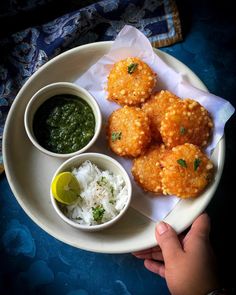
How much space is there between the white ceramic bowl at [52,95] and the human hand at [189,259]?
2.27ft

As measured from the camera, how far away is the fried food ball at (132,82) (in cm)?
286

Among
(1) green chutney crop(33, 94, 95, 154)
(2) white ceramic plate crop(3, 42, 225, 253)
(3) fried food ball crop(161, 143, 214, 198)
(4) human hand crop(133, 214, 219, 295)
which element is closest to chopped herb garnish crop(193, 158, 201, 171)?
(3) fried food ball crop(161, 143, 214, 198)

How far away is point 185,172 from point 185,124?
30 centimetres

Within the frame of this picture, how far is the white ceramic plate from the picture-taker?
268 cm

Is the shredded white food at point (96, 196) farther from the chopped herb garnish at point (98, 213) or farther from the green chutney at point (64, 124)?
the green chutney at point (64, 124)

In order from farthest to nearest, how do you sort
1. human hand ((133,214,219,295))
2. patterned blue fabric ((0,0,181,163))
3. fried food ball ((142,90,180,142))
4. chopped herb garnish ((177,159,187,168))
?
patterned blue fabric ((0,0,181,163)) → fried food ball ((142,90,180,142)) → chopped herb garnish ((177,159,187,168)) → human hand ((133,214,219,295))

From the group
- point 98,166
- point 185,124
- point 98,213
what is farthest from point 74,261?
point 185,124

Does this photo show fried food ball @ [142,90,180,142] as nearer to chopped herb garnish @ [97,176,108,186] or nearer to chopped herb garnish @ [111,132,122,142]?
chopped herb garnish @ [111,132,122,142]

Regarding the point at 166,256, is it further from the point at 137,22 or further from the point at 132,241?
the point at 137,22

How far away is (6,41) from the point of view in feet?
11.1

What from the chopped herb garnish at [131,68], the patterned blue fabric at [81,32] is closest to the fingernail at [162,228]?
the chopped herb garnish at [131,68]

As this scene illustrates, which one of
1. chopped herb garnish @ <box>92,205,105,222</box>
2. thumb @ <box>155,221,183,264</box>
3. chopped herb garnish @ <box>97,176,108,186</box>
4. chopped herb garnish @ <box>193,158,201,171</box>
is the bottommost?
thumb @ <box>155,221,183,264</box>

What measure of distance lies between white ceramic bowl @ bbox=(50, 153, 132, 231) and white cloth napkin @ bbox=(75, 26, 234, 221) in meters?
0.13

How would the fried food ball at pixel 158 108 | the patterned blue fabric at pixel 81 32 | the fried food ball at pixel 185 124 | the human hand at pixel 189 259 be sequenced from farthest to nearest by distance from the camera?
the patterned blue fabric at pixel 81 32 → the fried food ball at pixel 158 108 → the fried food ball at pixel 185 124 → the human hand at pixel 189 259
